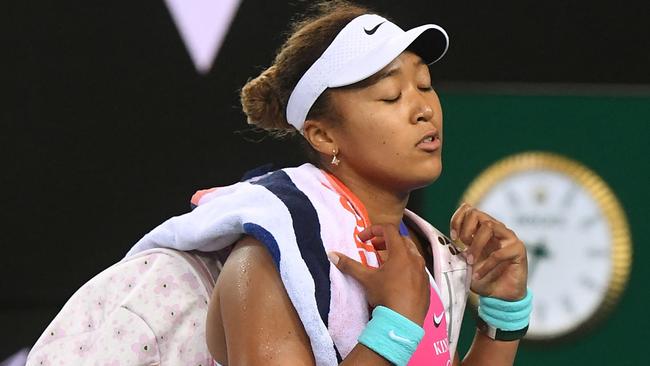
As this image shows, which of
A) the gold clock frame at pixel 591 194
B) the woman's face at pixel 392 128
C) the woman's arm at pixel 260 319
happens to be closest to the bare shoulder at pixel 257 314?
the woman's arm at pixel 260 319

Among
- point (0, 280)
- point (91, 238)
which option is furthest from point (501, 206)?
point (0, 280)

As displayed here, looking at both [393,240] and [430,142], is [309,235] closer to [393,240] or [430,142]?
[393,240]

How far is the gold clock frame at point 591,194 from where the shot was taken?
2855 mm

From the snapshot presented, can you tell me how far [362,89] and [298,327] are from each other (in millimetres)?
342

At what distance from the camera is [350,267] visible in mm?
1516

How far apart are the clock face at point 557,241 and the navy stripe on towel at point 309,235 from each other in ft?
4.38

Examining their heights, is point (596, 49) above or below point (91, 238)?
above

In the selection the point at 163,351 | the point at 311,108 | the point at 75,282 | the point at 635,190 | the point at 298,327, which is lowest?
the point at 75,282

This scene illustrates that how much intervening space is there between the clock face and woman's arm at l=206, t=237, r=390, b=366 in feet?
4.69

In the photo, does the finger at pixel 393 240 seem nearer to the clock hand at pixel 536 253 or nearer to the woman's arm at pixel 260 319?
the woman's arm at pixel 260 319

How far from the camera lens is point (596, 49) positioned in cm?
297

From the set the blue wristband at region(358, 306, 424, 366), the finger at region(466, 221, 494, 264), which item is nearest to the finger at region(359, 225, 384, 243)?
the blue wristband at region(358, 306, 424, 366)

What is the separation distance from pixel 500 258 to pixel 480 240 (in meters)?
0.04

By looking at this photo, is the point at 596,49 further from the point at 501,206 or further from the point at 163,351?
the point at 163,351
